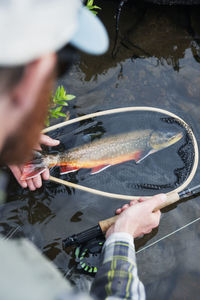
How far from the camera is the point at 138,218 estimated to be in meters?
2.28

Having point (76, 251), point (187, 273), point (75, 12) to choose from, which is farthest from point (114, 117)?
point (75, 12)

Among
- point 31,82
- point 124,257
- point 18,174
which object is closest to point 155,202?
point 124,257

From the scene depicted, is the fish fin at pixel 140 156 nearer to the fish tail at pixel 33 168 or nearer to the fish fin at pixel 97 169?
the fish fin at pixel 97 169

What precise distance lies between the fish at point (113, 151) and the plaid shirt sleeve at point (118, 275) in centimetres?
114

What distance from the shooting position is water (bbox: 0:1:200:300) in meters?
2.70

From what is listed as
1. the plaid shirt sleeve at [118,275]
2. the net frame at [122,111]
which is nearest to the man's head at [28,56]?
the plaid shirt sleeve at [118,275]

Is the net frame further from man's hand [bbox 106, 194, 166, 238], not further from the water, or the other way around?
man's hand [bbox 106, 194, 166, 238]

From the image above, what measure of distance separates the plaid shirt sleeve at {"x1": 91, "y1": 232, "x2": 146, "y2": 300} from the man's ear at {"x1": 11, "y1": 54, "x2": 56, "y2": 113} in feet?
4.18

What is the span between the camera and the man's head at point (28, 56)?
82 centimetres

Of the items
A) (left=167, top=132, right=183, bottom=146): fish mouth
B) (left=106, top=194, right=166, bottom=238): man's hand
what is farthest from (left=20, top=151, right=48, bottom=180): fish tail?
(left=167, top=132, right=183, bottom=146): fish mouth

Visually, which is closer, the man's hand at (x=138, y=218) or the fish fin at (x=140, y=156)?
the man's hand at (x=138, y=218)

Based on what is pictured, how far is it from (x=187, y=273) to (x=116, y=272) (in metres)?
1.18

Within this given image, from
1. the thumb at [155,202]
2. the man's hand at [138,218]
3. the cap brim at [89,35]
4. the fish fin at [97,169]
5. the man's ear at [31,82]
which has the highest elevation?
the cap brim at [89,35]

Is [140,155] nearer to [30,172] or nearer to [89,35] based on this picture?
[30,172]
